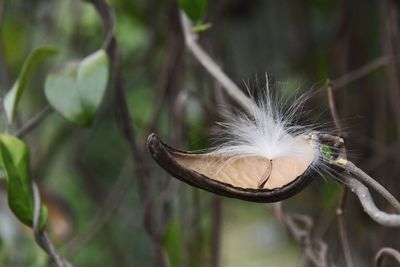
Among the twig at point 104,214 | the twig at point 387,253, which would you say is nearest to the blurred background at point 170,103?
the twig at point 104,214

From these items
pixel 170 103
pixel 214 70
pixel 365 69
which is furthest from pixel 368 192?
pixel 170 103

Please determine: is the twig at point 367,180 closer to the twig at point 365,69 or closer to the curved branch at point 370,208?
the curved branch at point 370,208

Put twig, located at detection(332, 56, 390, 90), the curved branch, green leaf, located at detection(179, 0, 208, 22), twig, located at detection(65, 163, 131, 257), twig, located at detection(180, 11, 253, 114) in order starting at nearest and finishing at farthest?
the curved branch
twig, located at detection(180, 11, 253, 114)
green leaf, located at detection(179, 0, 208, 22)
twig, located at detection(332, 56, 390, 90)
twig, located at detection(65, 163, 131, 257)

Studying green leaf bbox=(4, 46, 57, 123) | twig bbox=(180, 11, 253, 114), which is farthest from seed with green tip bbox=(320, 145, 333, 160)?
green leaf bbox=(4, 46, 57, 123)

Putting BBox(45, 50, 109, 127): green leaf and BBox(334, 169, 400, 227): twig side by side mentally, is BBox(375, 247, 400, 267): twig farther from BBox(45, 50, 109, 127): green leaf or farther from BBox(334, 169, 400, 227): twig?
BBox(45, 50, 109, 127): green leaf

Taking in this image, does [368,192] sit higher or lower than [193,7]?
lower

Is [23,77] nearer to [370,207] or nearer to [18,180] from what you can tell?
[18,180]

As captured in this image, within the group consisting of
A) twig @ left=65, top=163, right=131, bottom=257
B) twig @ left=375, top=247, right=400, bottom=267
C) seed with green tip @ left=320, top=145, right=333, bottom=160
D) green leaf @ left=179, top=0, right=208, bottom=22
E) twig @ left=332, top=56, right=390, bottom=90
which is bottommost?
twig @ left=65, top=163, right=131, bottom=257
